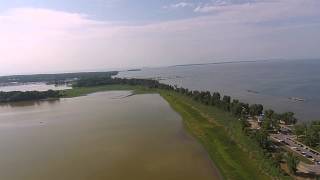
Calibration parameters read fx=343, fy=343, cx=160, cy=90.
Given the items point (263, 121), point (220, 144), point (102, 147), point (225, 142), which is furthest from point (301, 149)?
point (102, 147)

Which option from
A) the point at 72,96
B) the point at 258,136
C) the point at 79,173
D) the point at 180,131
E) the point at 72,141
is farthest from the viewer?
the point at 72,96

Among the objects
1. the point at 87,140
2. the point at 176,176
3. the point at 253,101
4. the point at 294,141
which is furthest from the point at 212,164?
the point at 253,101

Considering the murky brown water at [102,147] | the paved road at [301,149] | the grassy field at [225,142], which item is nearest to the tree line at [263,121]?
the grassy field at [225,142]

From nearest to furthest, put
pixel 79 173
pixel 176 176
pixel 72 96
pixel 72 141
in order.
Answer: pixel 176 176
pixel 79 173
pixel 72 141
pixel 72 96

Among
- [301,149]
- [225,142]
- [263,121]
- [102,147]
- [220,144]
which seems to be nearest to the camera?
[301,149]

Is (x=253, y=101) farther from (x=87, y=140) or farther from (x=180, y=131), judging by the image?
(x=87, y=140)

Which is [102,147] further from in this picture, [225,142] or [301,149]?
[301,149]

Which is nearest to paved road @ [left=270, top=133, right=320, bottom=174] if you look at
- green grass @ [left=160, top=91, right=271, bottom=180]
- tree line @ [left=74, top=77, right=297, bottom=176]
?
tree line @ [left=74, top=77, right=297, bottom=176]
